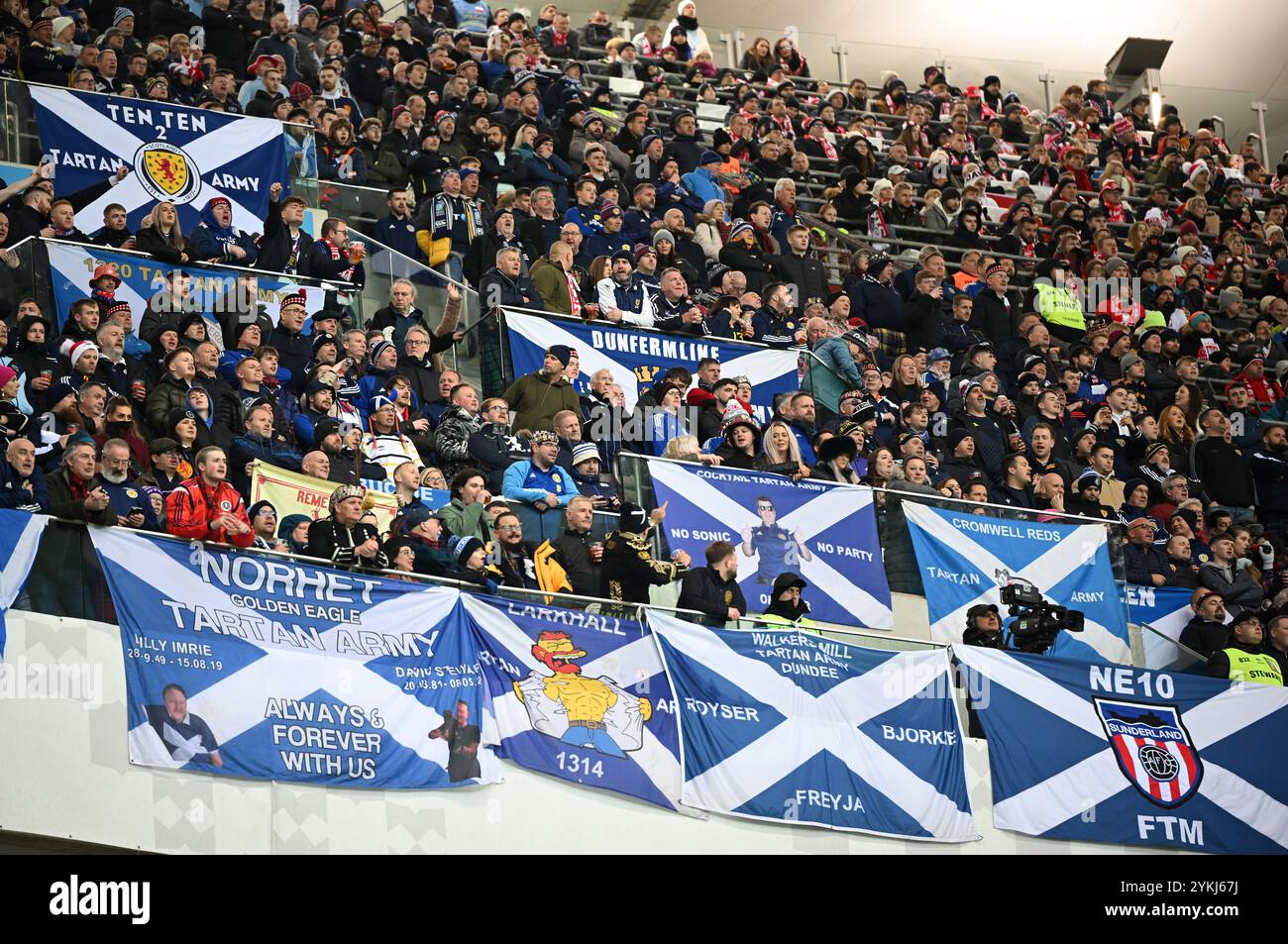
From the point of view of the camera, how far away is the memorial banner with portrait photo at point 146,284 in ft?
44.5

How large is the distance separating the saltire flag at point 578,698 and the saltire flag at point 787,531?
154cm

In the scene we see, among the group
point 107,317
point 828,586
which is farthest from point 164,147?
point 828,586

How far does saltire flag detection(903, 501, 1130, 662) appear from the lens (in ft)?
44.5

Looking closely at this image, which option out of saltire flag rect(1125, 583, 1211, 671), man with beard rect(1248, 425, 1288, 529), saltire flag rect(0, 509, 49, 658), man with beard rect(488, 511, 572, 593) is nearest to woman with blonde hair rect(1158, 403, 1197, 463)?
man with beard rect(1248, 425, 1288, 529)

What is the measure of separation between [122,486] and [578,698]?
2815mm

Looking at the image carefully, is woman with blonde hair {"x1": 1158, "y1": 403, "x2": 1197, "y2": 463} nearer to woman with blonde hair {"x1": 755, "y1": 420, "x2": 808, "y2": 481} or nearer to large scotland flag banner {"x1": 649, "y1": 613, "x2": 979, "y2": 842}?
woman with blonde hair {"x1": 755, "y1": 420, "x2": 808, "y2": 481}

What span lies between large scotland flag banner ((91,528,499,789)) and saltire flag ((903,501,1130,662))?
3.97 m

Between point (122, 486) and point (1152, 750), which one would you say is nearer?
point (122, 486)

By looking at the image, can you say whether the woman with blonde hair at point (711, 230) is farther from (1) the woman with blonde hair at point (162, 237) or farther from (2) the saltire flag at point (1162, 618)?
(2) the saltire flag at point (1162, 618)

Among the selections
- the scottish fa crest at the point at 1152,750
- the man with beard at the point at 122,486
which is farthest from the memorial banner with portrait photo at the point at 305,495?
the scottish fa crest at the point at 1152,750

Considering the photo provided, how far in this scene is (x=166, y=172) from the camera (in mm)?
15516

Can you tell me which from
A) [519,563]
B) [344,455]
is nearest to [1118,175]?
[344,455]

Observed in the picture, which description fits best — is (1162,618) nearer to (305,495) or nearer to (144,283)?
(305,495)

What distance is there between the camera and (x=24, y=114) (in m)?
15.1
